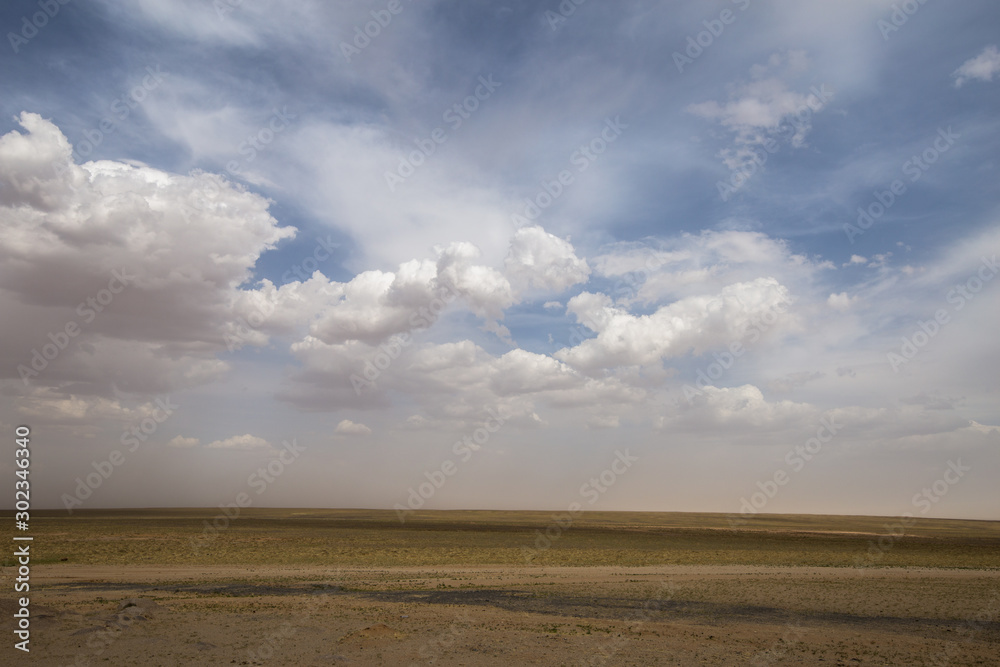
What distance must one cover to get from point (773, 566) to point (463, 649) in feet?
110

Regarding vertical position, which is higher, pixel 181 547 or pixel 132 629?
pixel 132 629

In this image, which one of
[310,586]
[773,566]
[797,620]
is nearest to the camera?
[797,620]

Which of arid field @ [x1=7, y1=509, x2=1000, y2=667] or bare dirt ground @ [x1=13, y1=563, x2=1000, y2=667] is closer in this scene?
bare dirt ground @ [x1=13, y1=563, x2=1000, y2=667]

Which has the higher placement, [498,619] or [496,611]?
[498,619]

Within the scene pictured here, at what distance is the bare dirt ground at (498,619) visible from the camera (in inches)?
590

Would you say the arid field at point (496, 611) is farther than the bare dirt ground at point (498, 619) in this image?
Yes

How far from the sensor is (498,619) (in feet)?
64.8

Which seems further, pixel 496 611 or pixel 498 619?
pixel 496 611

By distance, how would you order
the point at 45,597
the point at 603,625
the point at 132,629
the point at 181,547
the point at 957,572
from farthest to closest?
the point at 181,547
the point at 957,572
the point at 45,597
the point at 603,625
the point at 132,629

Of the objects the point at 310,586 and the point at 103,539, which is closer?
the point at 310,586

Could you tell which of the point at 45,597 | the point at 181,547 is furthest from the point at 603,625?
the point at 181,547

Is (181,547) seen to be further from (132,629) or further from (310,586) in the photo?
(132,629)

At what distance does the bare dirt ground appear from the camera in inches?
590

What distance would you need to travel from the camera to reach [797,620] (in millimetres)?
20562
